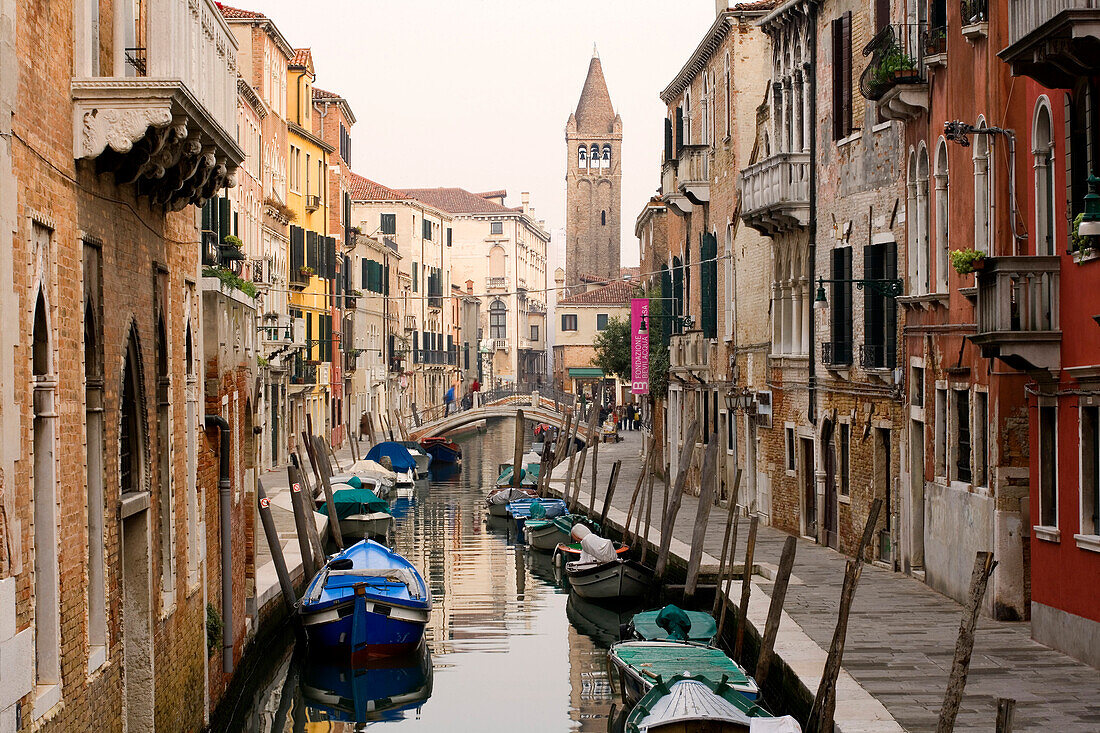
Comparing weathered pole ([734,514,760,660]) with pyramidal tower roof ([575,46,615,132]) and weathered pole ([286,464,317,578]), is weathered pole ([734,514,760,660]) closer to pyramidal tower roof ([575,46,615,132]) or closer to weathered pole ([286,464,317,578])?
weathered pole ([286,464,317,578])

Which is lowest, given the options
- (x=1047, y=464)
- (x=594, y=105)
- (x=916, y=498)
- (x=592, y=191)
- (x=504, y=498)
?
(x=504, y=498)

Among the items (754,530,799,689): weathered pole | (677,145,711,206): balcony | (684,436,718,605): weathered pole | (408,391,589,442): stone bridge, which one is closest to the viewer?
(754,530,799,689): weathered pole

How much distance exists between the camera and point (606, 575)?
19406mm

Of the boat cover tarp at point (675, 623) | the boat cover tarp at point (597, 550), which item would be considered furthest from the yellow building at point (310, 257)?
the boat cover tarp at point (675, 623)

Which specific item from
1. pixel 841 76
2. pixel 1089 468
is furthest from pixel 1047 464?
pixel 841 76

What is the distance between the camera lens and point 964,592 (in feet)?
44.8

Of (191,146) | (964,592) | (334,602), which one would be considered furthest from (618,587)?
(191,146)

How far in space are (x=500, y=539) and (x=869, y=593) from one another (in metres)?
14.0

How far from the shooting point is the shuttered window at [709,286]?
26.4 meters

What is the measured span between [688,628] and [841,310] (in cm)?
599

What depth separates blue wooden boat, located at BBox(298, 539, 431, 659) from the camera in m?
15.8

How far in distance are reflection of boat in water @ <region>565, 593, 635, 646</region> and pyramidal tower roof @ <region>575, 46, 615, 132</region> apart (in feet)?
222

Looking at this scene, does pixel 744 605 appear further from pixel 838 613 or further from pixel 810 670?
pixel 810 670

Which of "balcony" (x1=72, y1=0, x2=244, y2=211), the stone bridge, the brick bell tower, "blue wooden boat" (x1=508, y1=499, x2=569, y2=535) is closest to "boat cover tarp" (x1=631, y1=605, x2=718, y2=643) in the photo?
"balcony" (x1=72, y1=0, x2=244, y2=211)
